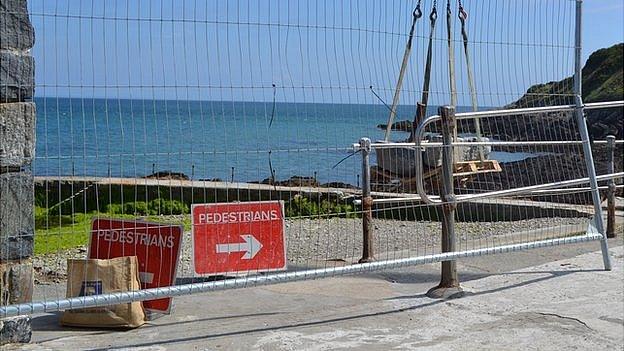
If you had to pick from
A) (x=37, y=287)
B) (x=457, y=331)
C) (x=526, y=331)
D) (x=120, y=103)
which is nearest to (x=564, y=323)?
(x=526, y=331)

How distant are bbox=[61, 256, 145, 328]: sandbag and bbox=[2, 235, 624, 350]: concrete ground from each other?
9 centimetres

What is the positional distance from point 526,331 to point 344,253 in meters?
5.39

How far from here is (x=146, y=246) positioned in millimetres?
7262

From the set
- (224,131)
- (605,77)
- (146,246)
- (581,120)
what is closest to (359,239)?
(581,120)

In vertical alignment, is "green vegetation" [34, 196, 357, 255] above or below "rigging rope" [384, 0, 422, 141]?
below

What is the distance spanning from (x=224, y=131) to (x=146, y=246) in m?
1.29

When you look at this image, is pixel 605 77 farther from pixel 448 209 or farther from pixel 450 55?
pixel 448 209

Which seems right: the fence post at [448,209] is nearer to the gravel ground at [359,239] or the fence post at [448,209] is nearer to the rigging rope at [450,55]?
the rigging rope at [450,55]

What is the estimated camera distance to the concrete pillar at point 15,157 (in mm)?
5766

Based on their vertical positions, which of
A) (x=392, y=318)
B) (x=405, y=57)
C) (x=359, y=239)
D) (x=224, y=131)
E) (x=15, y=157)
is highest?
(x=405, y=57)

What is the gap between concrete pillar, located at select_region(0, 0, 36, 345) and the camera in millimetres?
5766

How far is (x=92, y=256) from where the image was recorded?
291 inches

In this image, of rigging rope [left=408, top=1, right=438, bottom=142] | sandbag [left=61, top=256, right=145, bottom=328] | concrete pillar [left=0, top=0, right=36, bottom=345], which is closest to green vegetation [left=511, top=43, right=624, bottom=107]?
rigging rope [left=408, top=1, right=438, bottom=142]

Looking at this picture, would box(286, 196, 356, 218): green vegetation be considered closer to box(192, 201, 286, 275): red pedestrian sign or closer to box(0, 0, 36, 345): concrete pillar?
box(192, 201, 286, 275): red pedestrian sign
